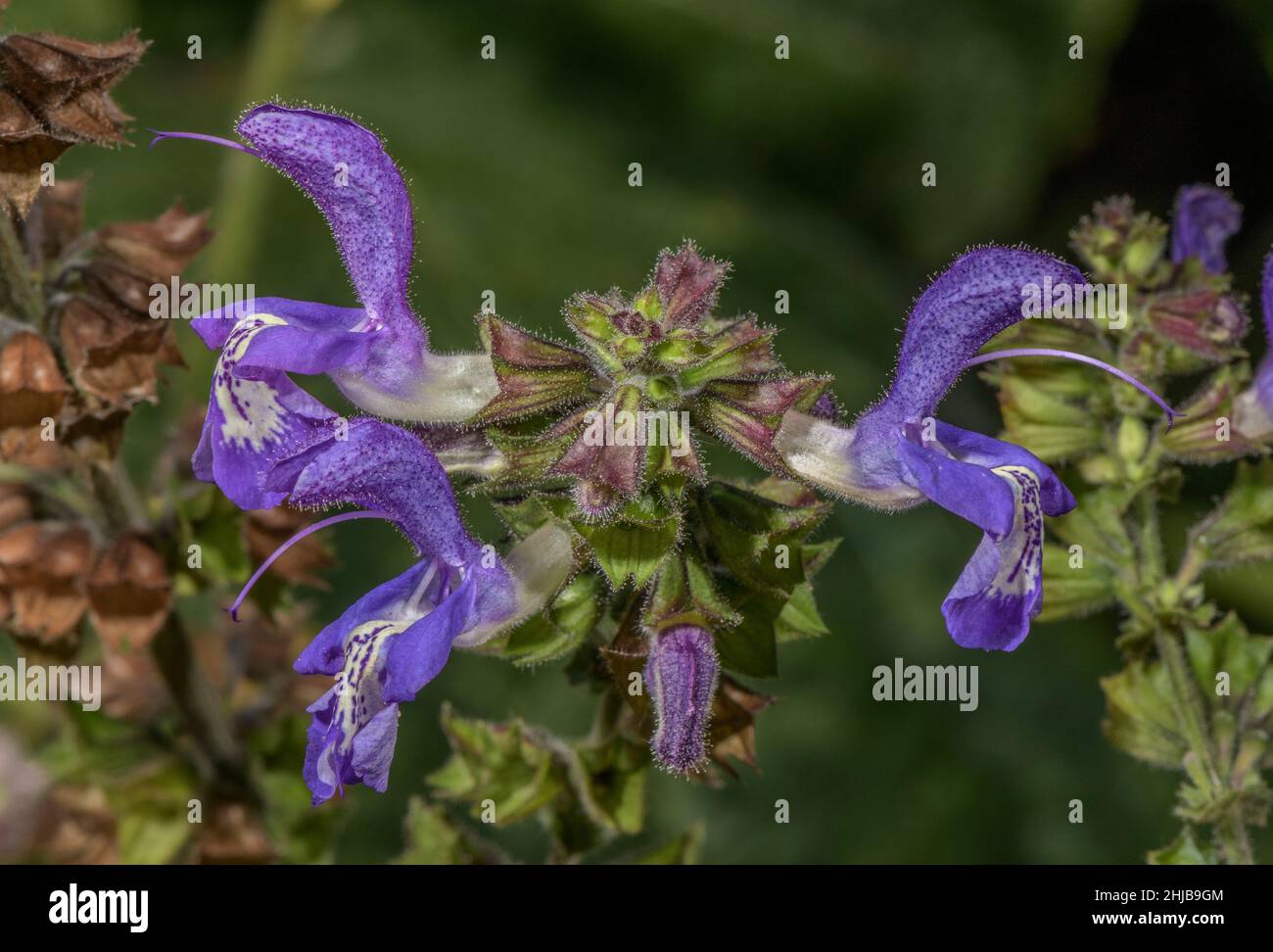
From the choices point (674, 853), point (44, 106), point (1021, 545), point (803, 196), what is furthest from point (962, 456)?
point (803, 196)

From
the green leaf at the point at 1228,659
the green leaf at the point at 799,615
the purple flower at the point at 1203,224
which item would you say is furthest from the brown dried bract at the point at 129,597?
the purple flower at the point at 1203,224

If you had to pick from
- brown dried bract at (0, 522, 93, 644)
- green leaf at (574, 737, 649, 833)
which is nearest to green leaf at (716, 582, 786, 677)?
green leaf at (574, 737, 649, 833)

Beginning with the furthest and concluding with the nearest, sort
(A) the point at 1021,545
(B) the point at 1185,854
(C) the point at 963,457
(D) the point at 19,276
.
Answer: (B) the point at 1185,854
(D) the point at 19,276
(C) the point at 963,457
(A) the point at 1021,545

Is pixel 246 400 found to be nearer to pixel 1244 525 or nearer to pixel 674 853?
pixel 674 853

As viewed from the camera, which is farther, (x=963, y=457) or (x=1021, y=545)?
(x=963, y=457)
